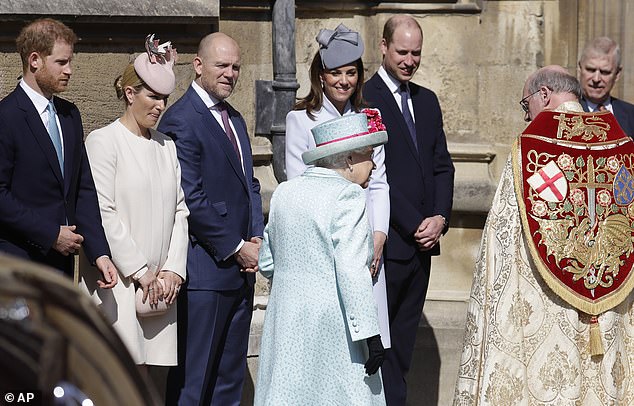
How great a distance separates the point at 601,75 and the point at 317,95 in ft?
6.83

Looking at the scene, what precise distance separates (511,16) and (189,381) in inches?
127

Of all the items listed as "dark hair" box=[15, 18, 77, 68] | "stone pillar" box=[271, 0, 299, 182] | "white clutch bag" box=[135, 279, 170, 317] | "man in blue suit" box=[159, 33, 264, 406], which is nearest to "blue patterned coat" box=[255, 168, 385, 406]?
"white clutch bag" box=[135, 279, 170, 317]

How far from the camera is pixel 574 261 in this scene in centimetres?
551

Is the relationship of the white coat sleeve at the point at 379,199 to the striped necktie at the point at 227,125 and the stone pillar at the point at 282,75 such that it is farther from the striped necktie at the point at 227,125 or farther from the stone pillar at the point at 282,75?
the stone pillar at the point at 282,75

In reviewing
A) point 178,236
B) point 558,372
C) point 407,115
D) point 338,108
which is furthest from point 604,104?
point 178,236

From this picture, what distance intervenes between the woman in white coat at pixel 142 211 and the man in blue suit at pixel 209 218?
0.70 ft

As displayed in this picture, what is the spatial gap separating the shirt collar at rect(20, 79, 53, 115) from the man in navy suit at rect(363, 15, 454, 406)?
1856 millimetres

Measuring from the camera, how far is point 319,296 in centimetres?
453

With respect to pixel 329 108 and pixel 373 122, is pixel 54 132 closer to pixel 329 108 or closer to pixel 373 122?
pixel 373 122

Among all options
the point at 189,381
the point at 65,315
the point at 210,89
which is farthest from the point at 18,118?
the point at 65,315

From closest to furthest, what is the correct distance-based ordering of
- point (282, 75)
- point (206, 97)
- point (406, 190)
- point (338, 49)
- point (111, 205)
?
point (111, 205) → point (206, 97) → point (338, 49) → point (406, 190) → point (282, 75)

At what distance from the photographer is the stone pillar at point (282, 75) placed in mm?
6691

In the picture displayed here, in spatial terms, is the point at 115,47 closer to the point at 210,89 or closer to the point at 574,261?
the point at 210,89

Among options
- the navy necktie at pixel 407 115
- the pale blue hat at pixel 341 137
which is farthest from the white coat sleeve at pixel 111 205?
the navy necktie at pixel 407 115
